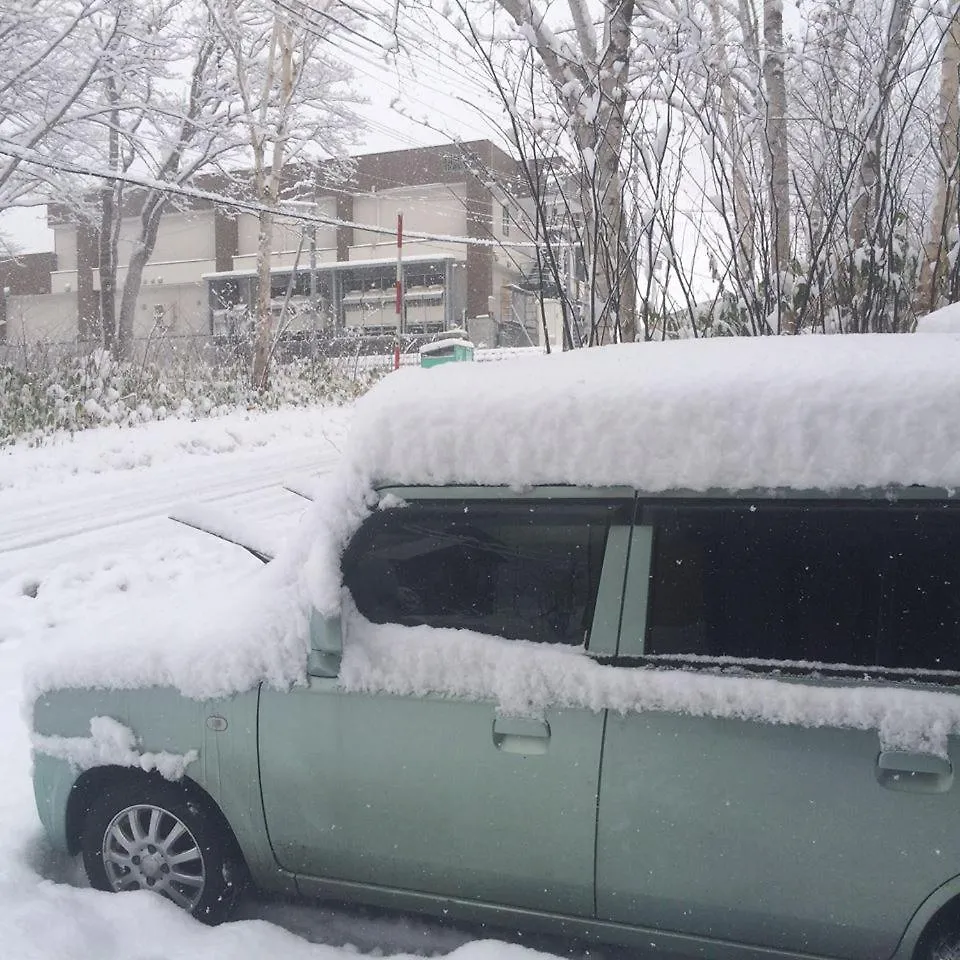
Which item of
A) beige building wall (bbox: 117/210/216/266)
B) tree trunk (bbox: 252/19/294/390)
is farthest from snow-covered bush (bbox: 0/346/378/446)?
beige building wall (bbox: 117/210/216/266)

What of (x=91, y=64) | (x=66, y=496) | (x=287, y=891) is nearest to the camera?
(x=287, y=891)

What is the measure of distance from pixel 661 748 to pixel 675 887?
0.36 meters

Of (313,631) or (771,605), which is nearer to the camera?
(771,605)

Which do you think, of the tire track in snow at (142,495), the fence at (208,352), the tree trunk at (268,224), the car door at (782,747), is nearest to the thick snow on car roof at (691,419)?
the car door at (782,747)

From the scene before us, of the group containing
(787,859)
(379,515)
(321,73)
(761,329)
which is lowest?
(787,859)

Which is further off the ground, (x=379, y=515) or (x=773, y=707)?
(x=379, y=515)

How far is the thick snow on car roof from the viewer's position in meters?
2.14

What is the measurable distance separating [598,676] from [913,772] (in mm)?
783

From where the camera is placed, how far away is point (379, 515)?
8.43 feet

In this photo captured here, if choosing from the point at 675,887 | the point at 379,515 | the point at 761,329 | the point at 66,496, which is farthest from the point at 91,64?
the point at 675,887

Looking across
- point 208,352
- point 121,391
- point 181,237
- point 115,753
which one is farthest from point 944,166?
point 181,237

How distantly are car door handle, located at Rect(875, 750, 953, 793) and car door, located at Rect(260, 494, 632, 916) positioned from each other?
698 mm

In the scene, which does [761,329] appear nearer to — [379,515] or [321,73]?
[379,515]

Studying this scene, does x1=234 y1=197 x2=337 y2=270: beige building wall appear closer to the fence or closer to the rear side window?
the fence
